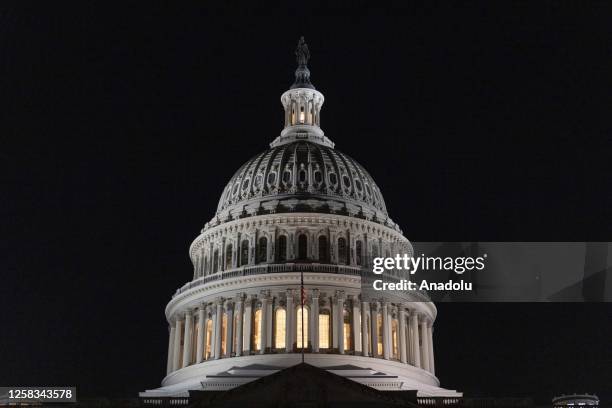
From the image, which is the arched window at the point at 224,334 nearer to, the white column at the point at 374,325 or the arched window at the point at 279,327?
the arched window at the point at 279,327

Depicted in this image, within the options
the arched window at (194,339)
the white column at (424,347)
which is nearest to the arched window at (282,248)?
the arched window at (194,339)

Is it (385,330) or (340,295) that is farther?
(385,330)

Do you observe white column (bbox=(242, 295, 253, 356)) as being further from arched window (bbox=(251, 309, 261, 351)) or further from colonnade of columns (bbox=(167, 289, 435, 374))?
arched window (bbox=(251, 309, 261, 351))

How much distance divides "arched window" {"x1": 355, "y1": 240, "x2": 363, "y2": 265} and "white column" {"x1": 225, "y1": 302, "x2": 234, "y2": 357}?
42.9ft

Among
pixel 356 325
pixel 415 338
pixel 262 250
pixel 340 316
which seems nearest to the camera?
pixel 340 316

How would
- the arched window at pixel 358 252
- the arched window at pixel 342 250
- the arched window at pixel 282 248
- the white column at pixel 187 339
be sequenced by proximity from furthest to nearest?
the arched window at pixel 358 252 < the arched window at pixel 342 250 < the arched window at pixel 282 248 < the white column at pixel 187 339

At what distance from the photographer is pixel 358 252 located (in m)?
84.4

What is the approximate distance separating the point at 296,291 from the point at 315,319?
3.48 m

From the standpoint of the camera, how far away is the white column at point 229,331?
77425 millimetres

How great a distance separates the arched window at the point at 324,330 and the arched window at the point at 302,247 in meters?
6.72

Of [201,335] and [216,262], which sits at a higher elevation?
[216,262]

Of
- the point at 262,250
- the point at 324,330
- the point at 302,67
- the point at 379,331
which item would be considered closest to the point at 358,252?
the point at 379,331

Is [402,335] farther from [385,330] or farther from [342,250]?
[342,250]

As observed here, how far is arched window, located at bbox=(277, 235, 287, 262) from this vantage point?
82.6 metres
